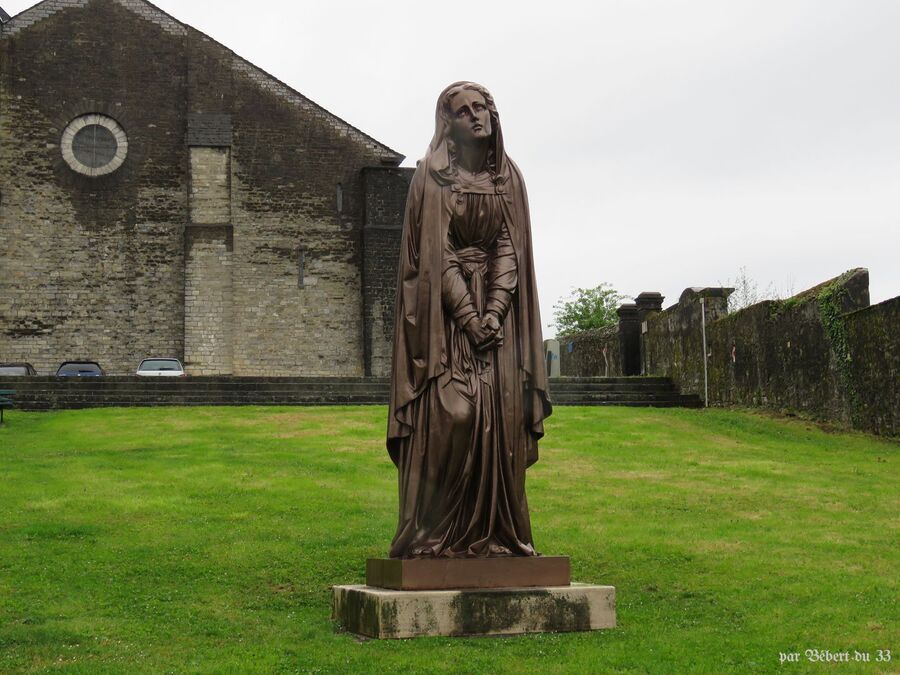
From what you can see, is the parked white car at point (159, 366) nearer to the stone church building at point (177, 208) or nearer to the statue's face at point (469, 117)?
the stone church building at point (177, 208)

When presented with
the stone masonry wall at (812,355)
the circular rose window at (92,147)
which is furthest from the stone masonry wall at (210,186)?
the stone masonry wall at (812,355)

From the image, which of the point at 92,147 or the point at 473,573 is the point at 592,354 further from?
the point at 473,573

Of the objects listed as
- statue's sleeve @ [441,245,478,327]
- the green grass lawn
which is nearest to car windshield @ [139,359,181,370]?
the green grass lawn

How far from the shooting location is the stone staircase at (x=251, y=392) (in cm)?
2359

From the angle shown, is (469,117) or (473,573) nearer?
(473,573)

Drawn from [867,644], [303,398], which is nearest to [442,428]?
[867,644]

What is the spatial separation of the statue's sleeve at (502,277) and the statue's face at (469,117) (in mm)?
565

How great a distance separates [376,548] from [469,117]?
12.4 ft

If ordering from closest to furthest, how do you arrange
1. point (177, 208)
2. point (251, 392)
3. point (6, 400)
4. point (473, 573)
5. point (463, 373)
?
point (473, 573)
point (463, 373)
point (6, 400)
point (251, 392)
point (177, 208)

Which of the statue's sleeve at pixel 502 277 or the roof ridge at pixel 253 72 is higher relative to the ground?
the roof ridge at pixel 253 72

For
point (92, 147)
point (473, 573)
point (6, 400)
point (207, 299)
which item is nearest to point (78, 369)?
point (207, 299)

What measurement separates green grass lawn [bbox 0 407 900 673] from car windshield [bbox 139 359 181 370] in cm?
1395

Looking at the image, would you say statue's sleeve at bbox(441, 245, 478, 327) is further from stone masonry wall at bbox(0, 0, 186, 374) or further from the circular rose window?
the circular rose window

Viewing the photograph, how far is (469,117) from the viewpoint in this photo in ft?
23.4
